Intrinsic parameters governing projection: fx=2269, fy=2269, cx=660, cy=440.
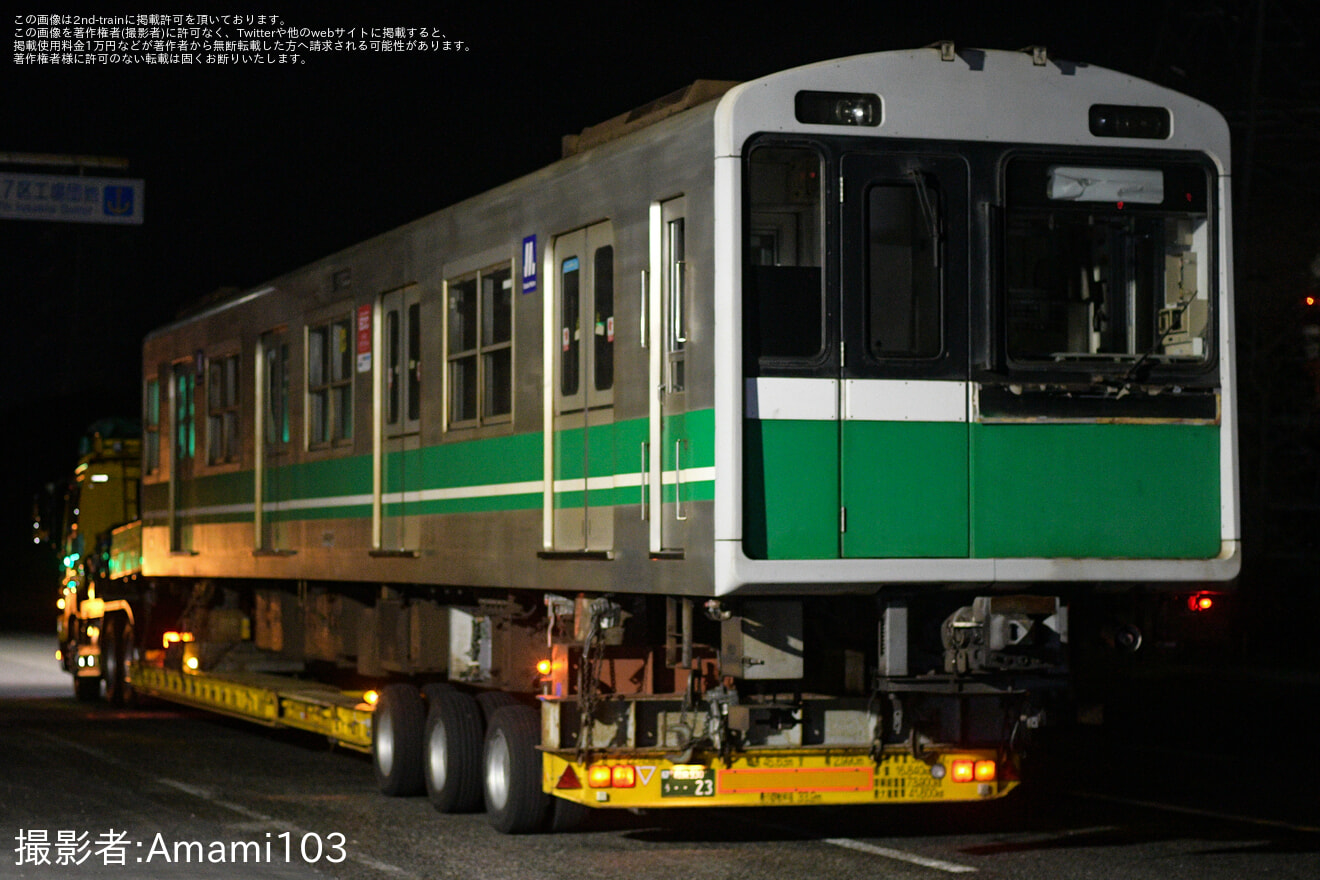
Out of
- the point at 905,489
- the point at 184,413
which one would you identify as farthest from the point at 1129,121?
the point at 184,413

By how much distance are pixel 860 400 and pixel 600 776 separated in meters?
2.20

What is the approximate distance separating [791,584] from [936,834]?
278 cm

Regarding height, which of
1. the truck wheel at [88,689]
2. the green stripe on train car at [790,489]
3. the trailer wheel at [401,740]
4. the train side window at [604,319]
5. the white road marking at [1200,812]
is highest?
the train side window at [604,319]

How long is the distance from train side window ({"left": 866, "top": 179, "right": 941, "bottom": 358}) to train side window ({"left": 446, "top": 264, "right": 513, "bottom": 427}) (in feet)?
9.53

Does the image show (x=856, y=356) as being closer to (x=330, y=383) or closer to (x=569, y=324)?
(x=569, y=324)

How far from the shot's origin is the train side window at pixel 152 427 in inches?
853

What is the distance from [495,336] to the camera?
1314 cm

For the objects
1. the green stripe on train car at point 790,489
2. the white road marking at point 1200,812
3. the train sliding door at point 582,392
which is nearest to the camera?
the green stripe on train car at point 790,489

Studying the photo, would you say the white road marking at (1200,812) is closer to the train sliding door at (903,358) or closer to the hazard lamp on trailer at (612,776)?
the train sliding door at (903,358)

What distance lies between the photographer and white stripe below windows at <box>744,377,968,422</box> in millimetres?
10328

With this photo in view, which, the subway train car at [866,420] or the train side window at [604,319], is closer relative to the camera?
the subway train car at [866,420]

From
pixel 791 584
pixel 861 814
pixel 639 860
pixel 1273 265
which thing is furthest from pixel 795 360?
pixel 1273 265

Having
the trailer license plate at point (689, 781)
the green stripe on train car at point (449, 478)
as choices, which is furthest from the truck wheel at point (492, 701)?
the trailer license plate at point (689, 781)

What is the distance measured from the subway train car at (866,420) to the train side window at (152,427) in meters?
10.3
